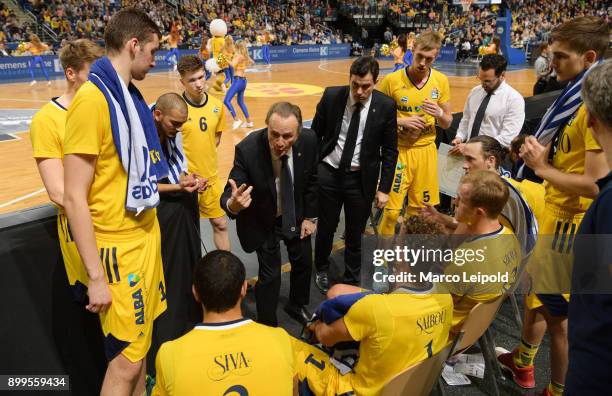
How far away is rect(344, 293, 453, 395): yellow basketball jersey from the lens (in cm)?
200

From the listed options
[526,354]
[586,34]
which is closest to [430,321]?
[526,354]

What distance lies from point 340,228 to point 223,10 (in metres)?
25.2

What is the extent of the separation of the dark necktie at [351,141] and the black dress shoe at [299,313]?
3.85ft

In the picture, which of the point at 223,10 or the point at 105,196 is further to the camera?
the point at 223,10

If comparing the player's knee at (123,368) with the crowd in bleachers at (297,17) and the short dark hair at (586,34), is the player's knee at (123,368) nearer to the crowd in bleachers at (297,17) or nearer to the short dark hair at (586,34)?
the short dark hair at (586,34)

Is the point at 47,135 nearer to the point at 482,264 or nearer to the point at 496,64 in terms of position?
the point at 482,264

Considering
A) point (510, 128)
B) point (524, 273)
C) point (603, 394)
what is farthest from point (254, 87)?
point (603, 394)

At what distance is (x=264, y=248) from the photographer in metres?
3.32

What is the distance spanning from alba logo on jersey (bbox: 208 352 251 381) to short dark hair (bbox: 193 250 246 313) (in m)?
0.23

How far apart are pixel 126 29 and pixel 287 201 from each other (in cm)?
164

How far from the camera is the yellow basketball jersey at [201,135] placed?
4328mm

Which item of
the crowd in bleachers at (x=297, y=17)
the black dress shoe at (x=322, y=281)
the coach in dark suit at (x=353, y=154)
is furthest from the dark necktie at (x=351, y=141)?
the crowd in bleachers at (x=297, y=17)

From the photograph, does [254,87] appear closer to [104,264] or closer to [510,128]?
[510,128]

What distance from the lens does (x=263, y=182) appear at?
3195mm
